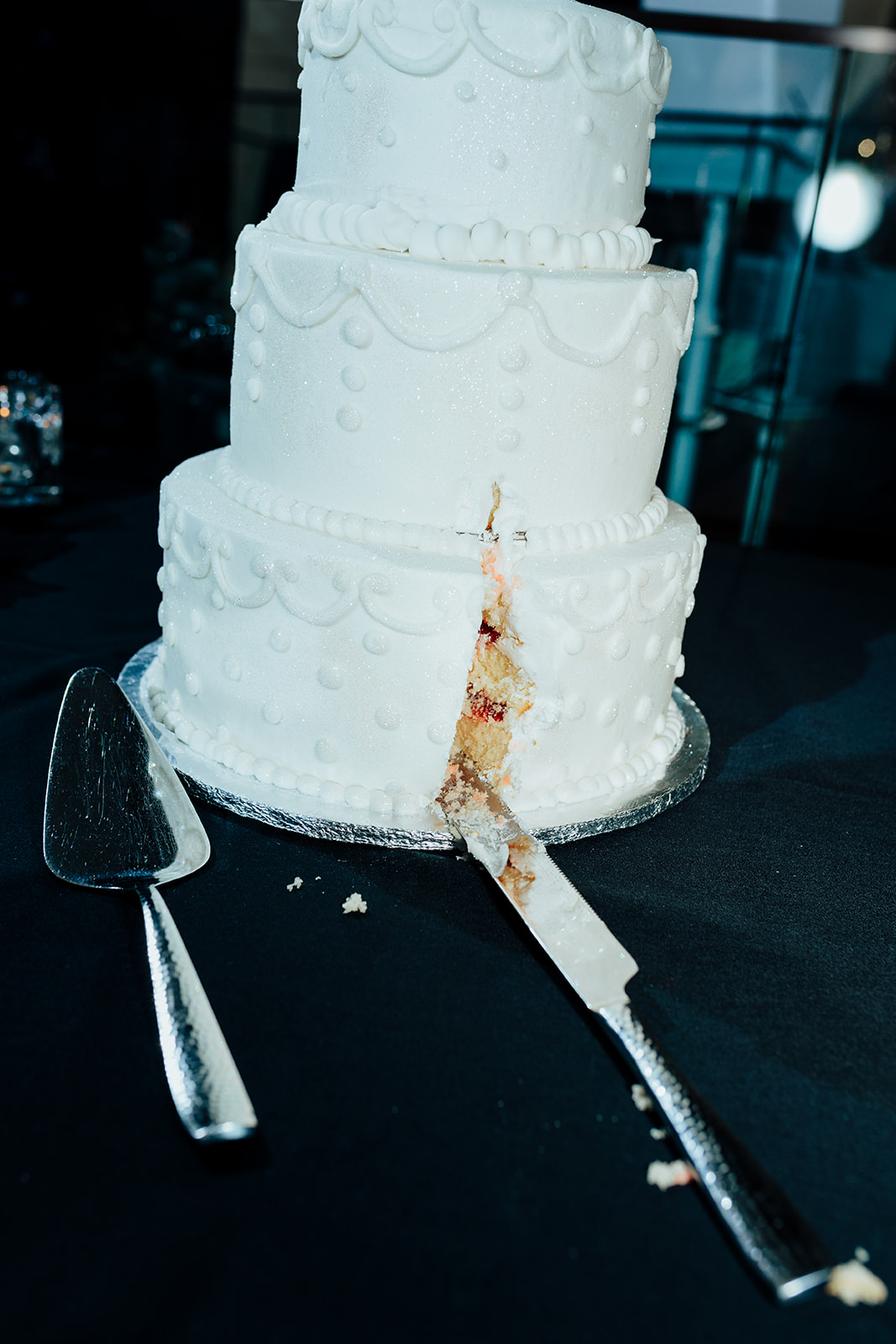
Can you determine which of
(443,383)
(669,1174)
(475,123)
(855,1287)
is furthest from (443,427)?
(855,1287)

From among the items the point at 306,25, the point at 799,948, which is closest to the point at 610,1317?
the point at 799,948

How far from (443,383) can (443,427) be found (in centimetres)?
5

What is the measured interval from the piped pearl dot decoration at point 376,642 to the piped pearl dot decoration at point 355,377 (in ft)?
0.97

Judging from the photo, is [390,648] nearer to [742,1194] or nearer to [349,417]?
[349,417]

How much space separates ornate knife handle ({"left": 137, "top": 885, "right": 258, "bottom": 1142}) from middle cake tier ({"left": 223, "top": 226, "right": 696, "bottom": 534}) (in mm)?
570

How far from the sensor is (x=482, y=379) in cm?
126

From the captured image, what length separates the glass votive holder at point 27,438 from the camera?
2.47 meters

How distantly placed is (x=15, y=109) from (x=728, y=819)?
9.43ft

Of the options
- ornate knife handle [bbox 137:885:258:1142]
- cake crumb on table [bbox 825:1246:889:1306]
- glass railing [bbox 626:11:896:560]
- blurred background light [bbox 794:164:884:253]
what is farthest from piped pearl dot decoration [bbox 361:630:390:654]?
blurred background light [bbox 794:164:884:253]

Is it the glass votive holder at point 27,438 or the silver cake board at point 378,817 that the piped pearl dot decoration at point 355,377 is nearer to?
the silver cake board at point 378,817

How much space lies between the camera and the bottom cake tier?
4.24 ft

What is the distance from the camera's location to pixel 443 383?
4.13 ft

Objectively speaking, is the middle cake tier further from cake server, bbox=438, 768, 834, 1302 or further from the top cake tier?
cake server, bbox=438, 768, 834, 1302

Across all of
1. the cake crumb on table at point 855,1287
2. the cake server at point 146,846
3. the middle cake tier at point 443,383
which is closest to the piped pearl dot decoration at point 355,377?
the middle cake tier at point 443,383
